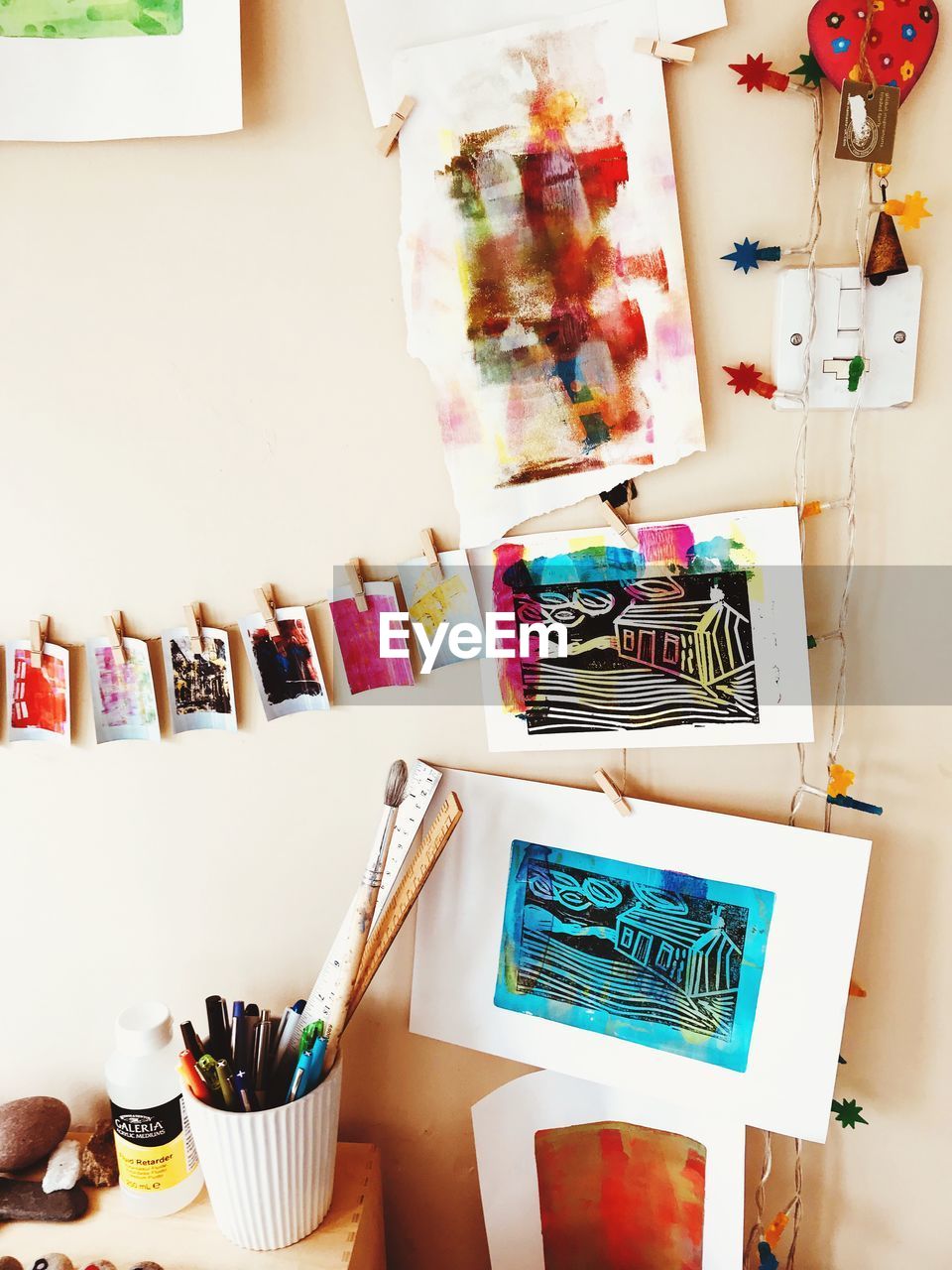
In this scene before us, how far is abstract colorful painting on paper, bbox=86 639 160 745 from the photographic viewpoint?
0.82 m

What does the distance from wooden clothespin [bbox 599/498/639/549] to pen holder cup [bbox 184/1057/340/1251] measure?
0.49m

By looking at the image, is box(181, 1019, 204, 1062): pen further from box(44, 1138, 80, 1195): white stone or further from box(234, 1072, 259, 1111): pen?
box(44, 1138, 80, 1195): white stone

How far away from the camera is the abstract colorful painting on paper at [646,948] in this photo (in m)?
0.76

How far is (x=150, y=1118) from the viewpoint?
2.53 feet

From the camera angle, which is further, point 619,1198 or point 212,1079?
point 619,1198

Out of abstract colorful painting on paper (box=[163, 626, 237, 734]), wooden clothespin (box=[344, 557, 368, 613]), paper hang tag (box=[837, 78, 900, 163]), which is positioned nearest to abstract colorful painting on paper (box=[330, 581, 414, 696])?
wooden clothespin (box=[344, 557, 368, 613])

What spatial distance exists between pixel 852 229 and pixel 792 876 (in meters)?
0.52

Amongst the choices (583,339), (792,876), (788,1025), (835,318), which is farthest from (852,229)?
(788,1025)

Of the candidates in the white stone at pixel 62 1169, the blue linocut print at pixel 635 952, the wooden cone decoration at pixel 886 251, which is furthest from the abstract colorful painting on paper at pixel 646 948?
the wooden cone decoration at pixel 886 251

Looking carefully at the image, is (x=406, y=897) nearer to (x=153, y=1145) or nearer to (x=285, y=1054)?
(x=285, y=1054)

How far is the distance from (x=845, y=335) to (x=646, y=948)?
53 centimetres

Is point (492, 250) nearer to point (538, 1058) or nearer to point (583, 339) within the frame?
point (583, 339)

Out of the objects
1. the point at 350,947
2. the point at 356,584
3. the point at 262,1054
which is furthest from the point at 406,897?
the point at 356,584

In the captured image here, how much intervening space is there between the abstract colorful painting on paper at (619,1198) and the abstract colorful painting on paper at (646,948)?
24 millimetres
